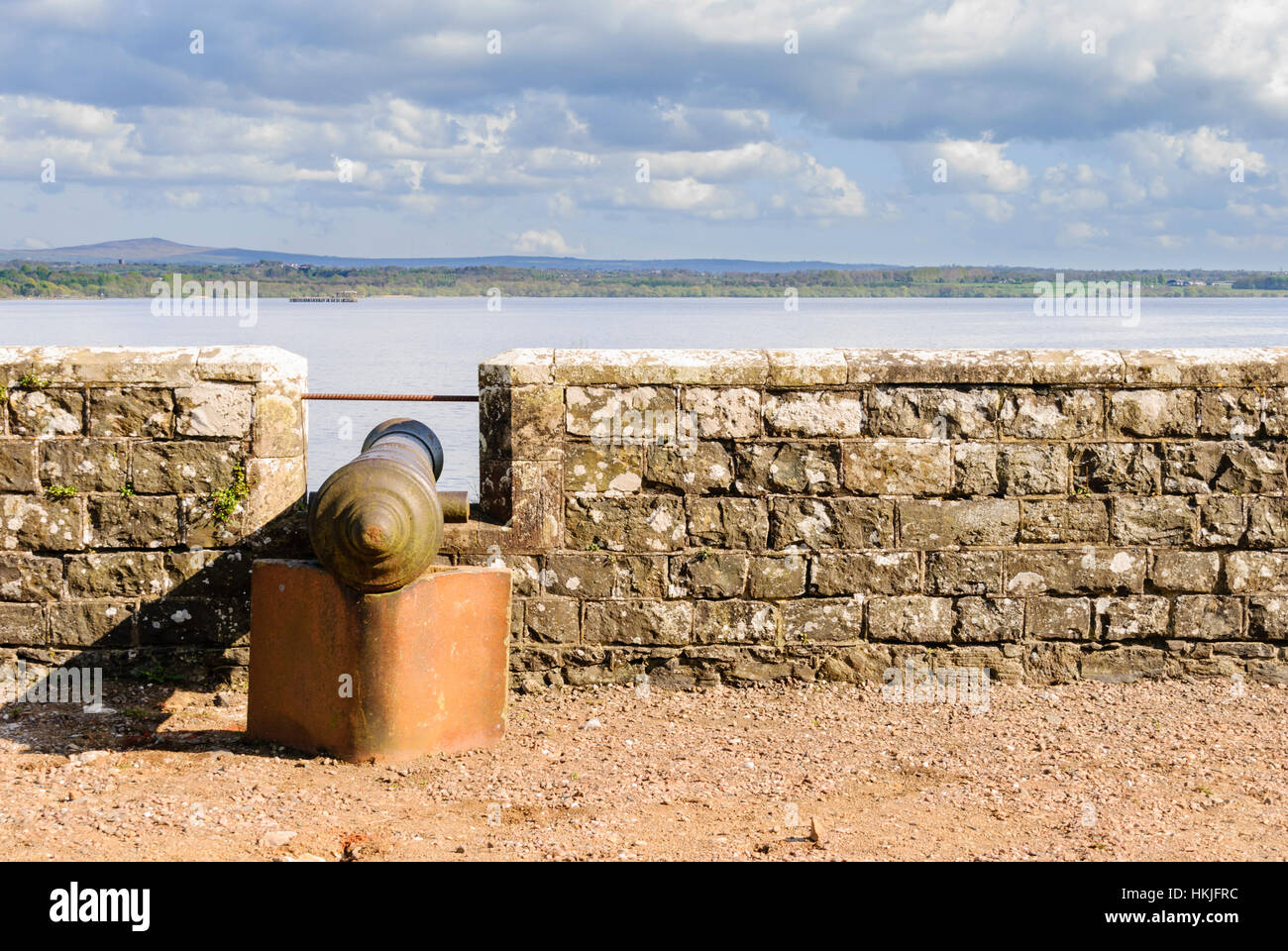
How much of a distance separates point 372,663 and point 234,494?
52.9 inches

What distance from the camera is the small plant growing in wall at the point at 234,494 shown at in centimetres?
564

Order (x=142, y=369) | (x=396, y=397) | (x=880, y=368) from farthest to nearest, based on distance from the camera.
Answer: (x=396, y=397) < (x=880, y=368) < (x=142, y=369)

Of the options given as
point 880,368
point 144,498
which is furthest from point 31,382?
Answer: point 880,368

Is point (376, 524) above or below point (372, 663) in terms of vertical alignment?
above

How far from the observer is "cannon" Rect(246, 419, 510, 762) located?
4645mm

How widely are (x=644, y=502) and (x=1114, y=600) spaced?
2.36m

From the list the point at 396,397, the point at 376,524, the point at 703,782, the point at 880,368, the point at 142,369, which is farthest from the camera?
the point at 396,397

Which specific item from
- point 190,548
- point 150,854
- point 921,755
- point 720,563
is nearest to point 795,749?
point 921,755

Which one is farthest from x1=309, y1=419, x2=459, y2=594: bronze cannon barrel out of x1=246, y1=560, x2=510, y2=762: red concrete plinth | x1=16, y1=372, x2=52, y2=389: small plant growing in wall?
x1=16, y1=372, x2=52, y2=389: small plant growing in wall

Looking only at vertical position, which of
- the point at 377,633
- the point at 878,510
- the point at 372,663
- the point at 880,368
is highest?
the point at 880,368

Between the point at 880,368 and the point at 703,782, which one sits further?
the point at 880,368

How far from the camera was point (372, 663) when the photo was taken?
482cm

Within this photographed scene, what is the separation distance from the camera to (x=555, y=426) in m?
5.66

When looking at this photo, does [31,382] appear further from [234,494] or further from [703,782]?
[703,782]
